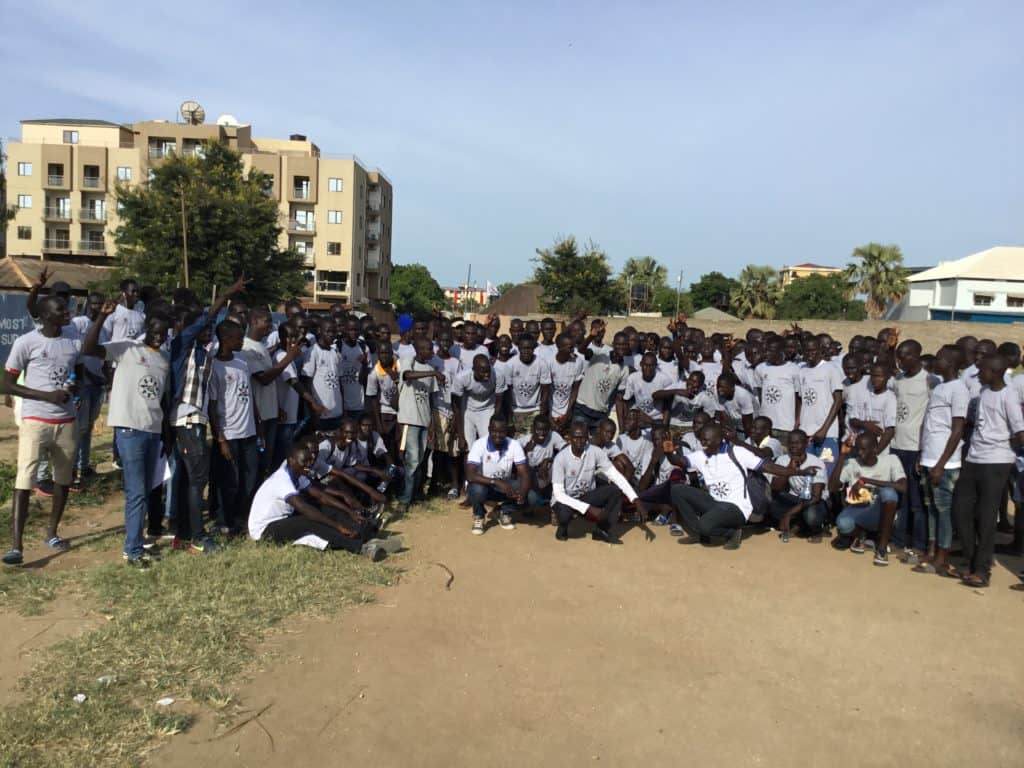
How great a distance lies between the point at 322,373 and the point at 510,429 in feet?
6.56

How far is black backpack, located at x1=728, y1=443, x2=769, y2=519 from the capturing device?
7.07 m

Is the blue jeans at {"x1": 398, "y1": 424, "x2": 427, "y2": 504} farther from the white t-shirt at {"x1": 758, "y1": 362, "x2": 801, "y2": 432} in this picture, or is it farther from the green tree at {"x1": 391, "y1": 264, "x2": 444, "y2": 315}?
the green tree at {"x1": 391, "y1": 264, "x2": 444, "y2": 315}

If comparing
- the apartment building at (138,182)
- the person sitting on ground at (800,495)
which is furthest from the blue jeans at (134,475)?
the apartment building at (138,182)

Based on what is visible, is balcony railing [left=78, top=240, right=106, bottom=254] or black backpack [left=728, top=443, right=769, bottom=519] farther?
balcony railing [left=78, top=240, right=106, bottom=254]

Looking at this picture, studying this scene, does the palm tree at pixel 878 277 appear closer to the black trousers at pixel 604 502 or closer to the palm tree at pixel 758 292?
the palm tree at pixel 758 292

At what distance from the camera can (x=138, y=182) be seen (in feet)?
171

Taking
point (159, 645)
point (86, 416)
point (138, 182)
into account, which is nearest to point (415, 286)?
point (138, 182)

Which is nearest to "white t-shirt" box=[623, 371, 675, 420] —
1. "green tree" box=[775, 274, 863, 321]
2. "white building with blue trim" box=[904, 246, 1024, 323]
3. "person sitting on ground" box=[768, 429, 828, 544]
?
"person sitting on ground" box=[768, 429, 828, 544]

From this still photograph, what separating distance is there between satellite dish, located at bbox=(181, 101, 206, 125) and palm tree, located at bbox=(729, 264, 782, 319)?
132 feet

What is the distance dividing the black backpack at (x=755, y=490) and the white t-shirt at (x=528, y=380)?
2081mm

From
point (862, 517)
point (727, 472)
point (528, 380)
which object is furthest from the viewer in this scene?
point (528, 380)

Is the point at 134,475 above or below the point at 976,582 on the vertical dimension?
above

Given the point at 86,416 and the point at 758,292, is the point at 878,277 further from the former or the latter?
the point at 86,416

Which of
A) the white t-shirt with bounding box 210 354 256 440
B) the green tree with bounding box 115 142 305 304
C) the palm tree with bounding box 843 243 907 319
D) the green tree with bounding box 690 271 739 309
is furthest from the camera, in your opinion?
the green tree with bounding box 690 271 739 309
